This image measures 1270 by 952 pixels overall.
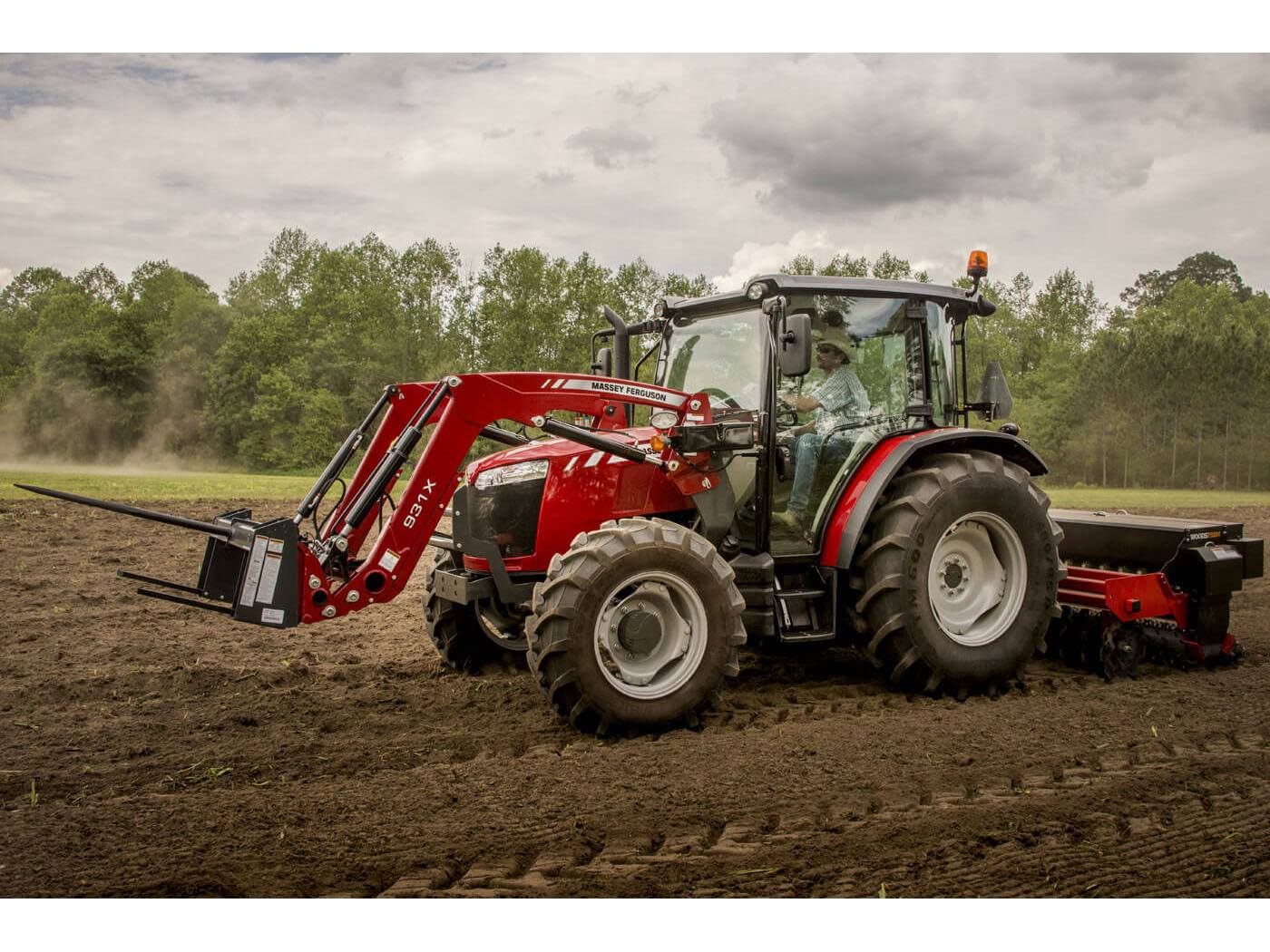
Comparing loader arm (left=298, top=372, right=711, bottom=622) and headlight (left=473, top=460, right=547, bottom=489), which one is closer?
loader arm (left=298, top=372, right=711, bottom=622)

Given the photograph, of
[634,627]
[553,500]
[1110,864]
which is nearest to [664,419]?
Answer: [553,500]

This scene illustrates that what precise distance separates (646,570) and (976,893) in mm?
1988

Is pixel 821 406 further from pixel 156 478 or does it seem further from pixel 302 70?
pixel 156 478

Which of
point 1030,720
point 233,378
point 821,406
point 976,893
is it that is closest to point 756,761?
point 976,893

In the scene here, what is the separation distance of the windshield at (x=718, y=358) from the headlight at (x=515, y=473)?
3.77ft

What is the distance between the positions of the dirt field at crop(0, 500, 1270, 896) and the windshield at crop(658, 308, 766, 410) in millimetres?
1768

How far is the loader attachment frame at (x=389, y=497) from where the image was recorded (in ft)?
14.8

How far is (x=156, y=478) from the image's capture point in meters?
21.4

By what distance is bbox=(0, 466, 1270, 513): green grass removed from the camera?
56.5 feet

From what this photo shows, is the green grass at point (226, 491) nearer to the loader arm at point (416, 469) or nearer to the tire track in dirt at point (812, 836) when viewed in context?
the loader arm at point (416, 469)

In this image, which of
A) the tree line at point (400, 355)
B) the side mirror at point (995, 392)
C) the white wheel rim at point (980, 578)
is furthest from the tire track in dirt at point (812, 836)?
the tree line at point (400, 355)

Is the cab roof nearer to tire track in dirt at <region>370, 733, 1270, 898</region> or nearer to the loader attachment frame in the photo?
the loader attachment frame

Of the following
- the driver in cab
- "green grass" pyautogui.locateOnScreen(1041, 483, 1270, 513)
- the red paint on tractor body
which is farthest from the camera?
"green grass" pyautogui.locateOnScreen(1041, 483, 1270, 513)

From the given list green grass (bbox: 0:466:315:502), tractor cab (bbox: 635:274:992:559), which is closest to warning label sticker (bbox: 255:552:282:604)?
tractor cab (bbox: 635:274:992:559)
